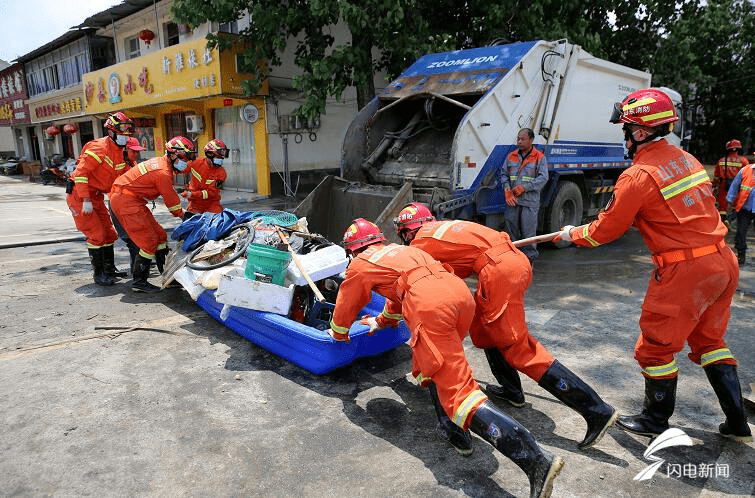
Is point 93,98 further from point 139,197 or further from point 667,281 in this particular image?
point 667,281

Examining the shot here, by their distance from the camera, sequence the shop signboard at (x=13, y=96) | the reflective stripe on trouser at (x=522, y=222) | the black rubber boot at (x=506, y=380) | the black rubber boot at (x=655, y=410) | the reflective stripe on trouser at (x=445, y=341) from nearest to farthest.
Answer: the reflective stripe on trouser at (x=445, y=341) → the black rubber boot at (x=655, y=410) → the black rubber boot at (x=506, y=380) → the reflective stripe on trouser at (x=522, y=222) → the shop signboard at (x=13, y=96)

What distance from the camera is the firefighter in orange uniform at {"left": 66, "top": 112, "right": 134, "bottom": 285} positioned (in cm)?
567

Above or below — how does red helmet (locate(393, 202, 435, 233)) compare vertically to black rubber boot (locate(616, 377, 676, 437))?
above

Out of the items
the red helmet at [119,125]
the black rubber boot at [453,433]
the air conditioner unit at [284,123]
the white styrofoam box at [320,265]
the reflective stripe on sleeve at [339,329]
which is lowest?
the black rubber boot at [453,433]

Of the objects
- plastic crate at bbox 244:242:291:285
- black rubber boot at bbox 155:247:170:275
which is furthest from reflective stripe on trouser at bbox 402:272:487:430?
black rubber boot at bbox 155:247:170:275

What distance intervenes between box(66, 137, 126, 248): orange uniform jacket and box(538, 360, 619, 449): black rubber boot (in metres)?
4.99

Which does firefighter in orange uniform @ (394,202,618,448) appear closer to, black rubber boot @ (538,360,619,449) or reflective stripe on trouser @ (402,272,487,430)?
black rubber boot @ (538,360,619,449)

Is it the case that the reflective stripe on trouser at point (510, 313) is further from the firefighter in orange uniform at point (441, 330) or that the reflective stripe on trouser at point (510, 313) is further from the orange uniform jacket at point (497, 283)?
the firefighter in orange uniform at point (441, 330)

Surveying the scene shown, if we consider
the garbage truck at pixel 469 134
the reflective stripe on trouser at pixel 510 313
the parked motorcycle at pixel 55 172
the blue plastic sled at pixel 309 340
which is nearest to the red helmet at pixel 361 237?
the blue plastic sled at pixel 309 340

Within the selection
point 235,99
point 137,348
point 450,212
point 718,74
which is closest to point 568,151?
point 450,212

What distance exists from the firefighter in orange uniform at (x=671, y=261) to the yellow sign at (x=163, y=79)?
10.4 meters

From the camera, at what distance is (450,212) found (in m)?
6.26

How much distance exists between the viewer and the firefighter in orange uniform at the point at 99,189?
567 centimetres

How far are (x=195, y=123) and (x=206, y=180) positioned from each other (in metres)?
8.89
